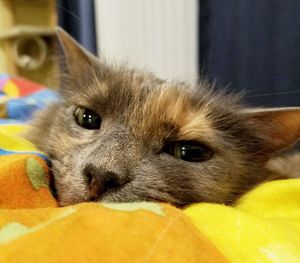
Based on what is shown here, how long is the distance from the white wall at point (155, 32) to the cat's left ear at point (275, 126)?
3.93 feet

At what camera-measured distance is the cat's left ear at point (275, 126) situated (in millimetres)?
1031

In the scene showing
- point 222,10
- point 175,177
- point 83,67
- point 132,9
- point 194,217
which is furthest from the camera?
point 132,9

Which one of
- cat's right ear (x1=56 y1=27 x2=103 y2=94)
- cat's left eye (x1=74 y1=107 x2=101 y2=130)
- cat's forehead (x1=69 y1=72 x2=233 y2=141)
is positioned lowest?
cat's left eye (x1=74 y1=107 x2=101 y2=130)

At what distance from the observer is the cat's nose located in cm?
80

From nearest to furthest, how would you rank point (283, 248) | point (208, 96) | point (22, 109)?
1. point (283, 248)
2. point (208, 96)
3. point (22, 109)

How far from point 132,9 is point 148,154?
62.8 inches

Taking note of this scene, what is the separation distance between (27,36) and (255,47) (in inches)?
85.8

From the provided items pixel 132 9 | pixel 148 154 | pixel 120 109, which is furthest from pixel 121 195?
pixel 132 9

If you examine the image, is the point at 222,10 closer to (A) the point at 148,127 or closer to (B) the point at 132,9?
(B) the point at 132,9

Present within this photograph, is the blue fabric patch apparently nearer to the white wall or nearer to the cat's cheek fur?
the white wall

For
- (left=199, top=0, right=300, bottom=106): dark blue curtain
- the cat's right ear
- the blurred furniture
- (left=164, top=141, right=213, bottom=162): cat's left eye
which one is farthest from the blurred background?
the blurred furniture

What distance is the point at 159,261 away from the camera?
0.53 metres

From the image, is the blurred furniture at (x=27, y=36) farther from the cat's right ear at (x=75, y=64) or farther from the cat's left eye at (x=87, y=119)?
the cat's left eye at (x=87, y=119)

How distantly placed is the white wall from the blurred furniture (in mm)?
1137
